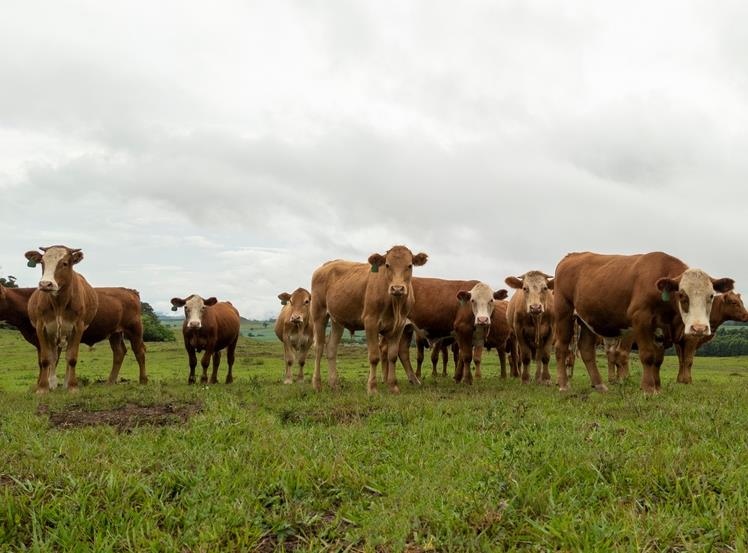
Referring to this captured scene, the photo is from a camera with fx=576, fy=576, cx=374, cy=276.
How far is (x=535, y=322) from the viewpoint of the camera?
15.0 metres

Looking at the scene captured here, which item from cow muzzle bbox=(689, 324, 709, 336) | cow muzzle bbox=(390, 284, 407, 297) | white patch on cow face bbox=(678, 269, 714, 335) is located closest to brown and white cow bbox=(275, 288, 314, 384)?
cow muzzle bbox=(390, 284, 407, 297)

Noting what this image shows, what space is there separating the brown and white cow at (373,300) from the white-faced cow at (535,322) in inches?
142

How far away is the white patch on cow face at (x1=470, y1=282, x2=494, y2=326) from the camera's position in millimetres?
13880

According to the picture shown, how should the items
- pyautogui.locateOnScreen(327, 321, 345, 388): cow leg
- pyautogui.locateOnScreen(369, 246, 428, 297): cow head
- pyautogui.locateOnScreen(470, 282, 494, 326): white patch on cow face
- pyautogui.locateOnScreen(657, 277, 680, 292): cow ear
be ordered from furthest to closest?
pyautogui.locateOnScreen(470, 282, 494, 326): white patch on cow face, pyautogui.locateOnScreen(327, 321, 345, 388): cow leg, pyautogui.locateOnScreen(369, 246, 428, 297): cow head, pyautogui.locateOnScreen(657, 277, 680, 292): cow ear

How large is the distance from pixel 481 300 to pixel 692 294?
5410 millimetres

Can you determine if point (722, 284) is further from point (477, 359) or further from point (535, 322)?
point (477, 359)

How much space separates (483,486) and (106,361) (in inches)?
1089

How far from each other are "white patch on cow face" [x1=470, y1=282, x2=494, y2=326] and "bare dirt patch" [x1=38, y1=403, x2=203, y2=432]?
7.21 meters

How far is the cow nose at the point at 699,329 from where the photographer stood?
8852 mm

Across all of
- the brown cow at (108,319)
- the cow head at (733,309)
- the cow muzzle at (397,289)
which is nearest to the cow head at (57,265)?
the brown cow at (108,319)

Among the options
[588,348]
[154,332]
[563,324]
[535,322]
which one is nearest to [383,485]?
[563,324]

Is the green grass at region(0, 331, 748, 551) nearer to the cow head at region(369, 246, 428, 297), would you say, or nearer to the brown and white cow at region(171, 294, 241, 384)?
the cow head at region(369, 246, 428, 297)

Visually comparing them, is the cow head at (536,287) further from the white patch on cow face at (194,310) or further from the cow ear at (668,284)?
the white patch on cow face at (194,310)

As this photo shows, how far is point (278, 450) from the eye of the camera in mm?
5445
